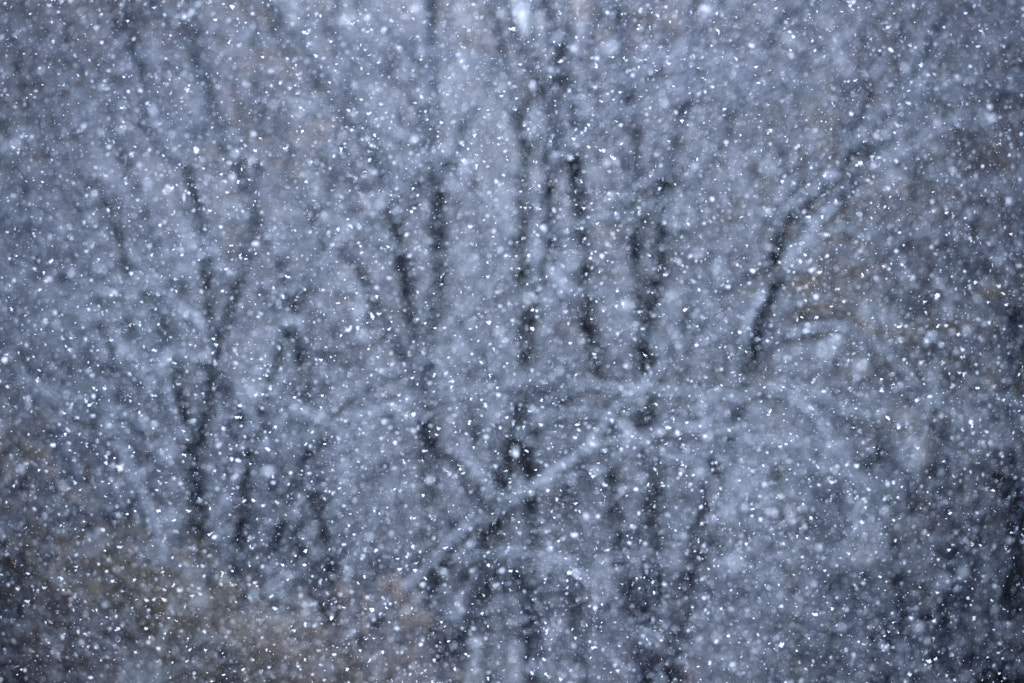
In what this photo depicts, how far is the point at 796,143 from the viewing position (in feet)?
1.74

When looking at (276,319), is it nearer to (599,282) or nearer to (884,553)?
(599,282)

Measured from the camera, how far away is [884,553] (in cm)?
54

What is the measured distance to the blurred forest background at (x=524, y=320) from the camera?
53cm

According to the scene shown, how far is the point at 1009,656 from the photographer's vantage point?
57cm

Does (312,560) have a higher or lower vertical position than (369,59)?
lower

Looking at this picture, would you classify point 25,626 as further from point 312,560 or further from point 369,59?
point 369,59

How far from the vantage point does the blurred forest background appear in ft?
1.74

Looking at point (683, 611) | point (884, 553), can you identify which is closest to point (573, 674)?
point (683, 611)

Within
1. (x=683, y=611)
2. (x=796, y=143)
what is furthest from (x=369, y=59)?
(x=683, y=611)

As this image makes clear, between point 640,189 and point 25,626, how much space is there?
38cm

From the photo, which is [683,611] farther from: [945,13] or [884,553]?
[945,13]

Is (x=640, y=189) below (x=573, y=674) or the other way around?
the other way around

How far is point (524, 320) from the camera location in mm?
538

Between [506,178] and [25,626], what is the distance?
0.34 metres
